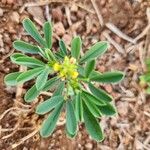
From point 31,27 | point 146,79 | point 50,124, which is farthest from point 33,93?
point 146,79

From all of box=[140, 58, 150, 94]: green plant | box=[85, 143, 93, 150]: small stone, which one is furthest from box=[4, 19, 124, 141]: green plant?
box=[140, 58, 150, 94]: green plant

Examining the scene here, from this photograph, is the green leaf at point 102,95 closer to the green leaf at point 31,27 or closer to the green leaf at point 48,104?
the green leaf at point 48,104

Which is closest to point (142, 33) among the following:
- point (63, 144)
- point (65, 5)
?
point (65, 5)

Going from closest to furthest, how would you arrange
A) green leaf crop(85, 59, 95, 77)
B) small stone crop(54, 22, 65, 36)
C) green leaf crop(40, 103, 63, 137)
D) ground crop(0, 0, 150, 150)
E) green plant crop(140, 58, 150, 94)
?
green leaf crop(85, 59, 95, 77) → green leaf crop(40, 103, 63, 137) → ground crop(0, 0, 150, 150) → small stone crop(54, 22, 65, 36) → green plant crop(140, 58, 150, 94)

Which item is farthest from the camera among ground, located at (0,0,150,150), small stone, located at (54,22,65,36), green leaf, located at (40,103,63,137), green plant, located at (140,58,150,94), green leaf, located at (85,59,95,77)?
A: green plant, located at (140,58,150,94)

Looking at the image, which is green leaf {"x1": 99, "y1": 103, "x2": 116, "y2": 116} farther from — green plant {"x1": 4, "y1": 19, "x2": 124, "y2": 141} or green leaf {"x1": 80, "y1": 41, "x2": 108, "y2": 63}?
green leaf {"x1": 80, "y1": 41, "x2": 108, "y2": 63}

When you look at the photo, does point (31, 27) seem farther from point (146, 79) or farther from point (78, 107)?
point (146, 79)

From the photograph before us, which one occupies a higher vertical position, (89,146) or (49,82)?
(49,82)
